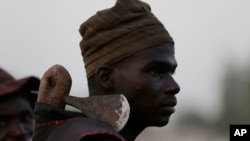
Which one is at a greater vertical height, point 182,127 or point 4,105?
point 4,105

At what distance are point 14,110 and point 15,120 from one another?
0.04m

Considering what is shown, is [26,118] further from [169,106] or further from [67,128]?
[169,106]

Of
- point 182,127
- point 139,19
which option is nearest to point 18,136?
point 139,19

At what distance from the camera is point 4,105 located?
14.7 feet

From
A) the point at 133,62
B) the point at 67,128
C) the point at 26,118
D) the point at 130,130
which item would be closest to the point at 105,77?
the point at 133,62

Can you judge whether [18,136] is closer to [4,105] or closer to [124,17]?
[4,105]

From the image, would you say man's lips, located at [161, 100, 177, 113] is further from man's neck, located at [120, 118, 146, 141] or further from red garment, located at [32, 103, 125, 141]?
red garment, located at [32, 103, 125, 141]

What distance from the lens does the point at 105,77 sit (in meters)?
5.66

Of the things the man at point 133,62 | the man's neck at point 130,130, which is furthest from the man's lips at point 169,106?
the man's neck at point 130,130

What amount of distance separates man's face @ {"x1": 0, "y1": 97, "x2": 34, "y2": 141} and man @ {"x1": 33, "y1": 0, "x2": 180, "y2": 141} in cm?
90

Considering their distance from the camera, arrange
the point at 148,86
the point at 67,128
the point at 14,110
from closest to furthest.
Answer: the point at 14,110
the point at 67,128
the point at 148,86

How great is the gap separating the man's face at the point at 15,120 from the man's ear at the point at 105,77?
3.76ft

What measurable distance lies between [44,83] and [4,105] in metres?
1.08

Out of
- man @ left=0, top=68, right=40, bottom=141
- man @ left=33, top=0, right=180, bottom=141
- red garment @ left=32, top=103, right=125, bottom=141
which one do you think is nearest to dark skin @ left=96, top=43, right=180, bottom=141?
man @ left=33, top=0, right=180, bottom=141
